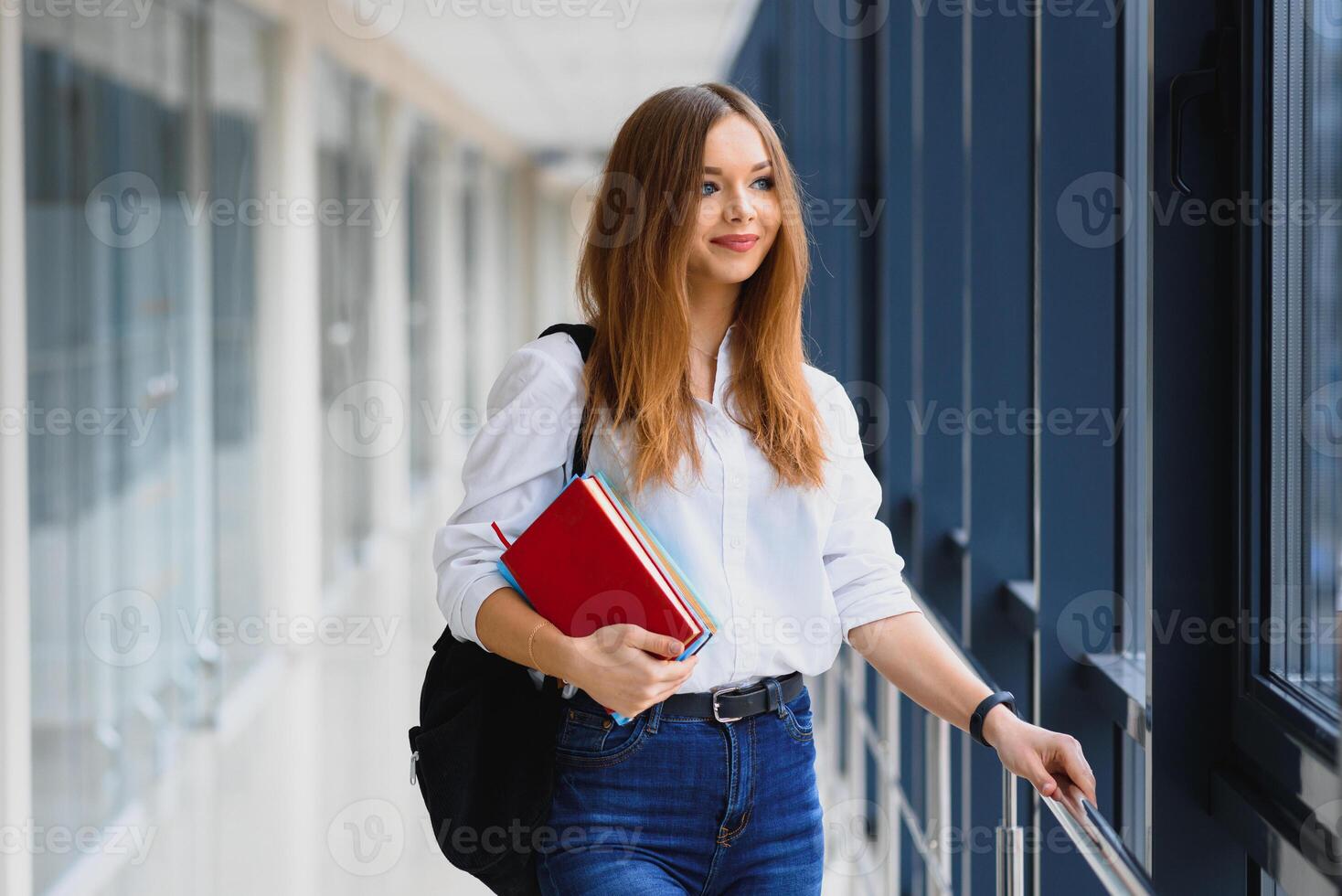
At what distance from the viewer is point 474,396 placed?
12016 mm

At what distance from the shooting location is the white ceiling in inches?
265

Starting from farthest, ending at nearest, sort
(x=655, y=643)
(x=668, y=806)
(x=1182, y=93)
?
(x=1182, y=93) < (x=668, y=806) < (x=655, y=643)

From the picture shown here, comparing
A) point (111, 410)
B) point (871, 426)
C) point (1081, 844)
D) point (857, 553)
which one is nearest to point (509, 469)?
point (857, 553)

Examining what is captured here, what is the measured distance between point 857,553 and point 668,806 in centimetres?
38

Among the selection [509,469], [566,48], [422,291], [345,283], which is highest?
[566,48]

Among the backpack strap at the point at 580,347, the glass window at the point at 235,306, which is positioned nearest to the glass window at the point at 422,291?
the glass window at the point at 235,306

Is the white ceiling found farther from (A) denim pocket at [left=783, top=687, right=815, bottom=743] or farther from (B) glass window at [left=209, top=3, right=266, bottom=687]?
(A) denim pocket at [left=783, top=687, right=815, bottom=743]

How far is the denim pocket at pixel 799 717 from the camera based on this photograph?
4.96 ft

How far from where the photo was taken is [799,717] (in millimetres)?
1539

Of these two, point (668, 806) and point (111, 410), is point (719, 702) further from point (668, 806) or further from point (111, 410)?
point (111, 410)

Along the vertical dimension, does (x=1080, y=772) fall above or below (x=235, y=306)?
below

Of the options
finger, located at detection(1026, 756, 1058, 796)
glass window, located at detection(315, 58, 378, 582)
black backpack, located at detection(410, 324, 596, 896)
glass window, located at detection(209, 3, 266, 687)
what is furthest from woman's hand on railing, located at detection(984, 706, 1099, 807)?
glass window, located at detection(315, 58, 378, 582)

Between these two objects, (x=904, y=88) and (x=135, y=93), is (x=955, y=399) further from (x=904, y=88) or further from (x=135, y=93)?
(x=135, y=93)

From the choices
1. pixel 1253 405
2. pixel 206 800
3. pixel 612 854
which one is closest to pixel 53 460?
pixel 206 800
